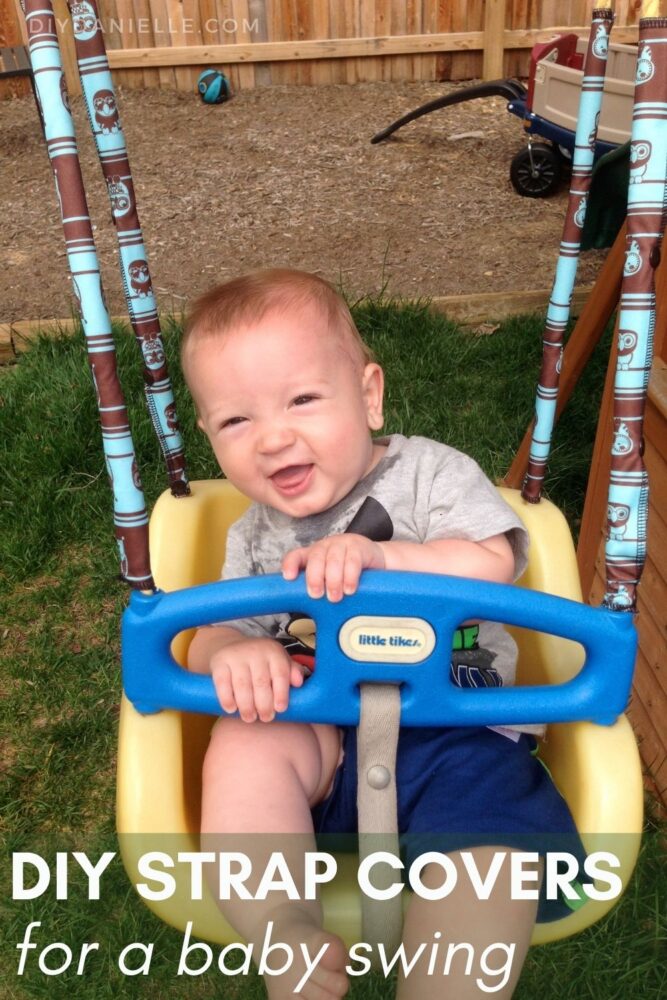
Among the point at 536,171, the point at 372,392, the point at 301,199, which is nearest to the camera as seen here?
the point at 372,392

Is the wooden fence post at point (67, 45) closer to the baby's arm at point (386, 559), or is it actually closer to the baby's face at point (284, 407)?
the baby's face at point (284, 407)

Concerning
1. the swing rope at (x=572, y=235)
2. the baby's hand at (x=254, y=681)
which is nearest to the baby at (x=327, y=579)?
the baby's hand at (x=254, y=681)

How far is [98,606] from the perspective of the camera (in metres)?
2.03

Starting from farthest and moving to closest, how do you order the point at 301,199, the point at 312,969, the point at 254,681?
1. the point at 301,199
2. the point at 254,681
3. the point at 312,969

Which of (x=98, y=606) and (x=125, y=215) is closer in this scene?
(x=125, y=215)

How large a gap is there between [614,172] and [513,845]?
1.84 metres

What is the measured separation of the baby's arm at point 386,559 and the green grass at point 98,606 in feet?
2.09

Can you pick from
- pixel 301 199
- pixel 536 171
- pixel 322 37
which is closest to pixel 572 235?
pixel 536 171

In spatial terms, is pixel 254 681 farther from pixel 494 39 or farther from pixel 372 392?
pixel 494 39

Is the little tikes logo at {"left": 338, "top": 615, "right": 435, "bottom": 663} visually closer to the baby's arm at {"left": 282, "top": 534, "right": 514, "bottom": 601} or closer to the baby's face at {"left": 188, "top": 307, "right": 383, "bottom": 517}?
the baby's arm at {"left": 282, "top": 534, "right": 514, "bottom": 601}

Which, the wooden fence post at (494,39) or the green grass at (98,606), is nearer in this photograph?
the green grass at (98,606)

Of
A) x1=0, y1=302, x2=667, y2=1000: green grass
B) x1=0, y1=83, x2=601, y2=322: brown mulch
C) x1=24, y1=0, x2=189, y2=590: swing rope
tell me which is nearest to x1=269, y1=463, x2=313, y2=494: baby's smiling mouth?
x1=24, y1=0, x2=189, y2=590: swing rope

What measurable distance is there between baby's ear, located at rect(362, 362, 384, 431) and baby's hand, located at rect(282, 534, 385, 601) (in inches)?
11.2

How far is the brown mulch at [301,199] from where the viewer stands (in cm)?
341
